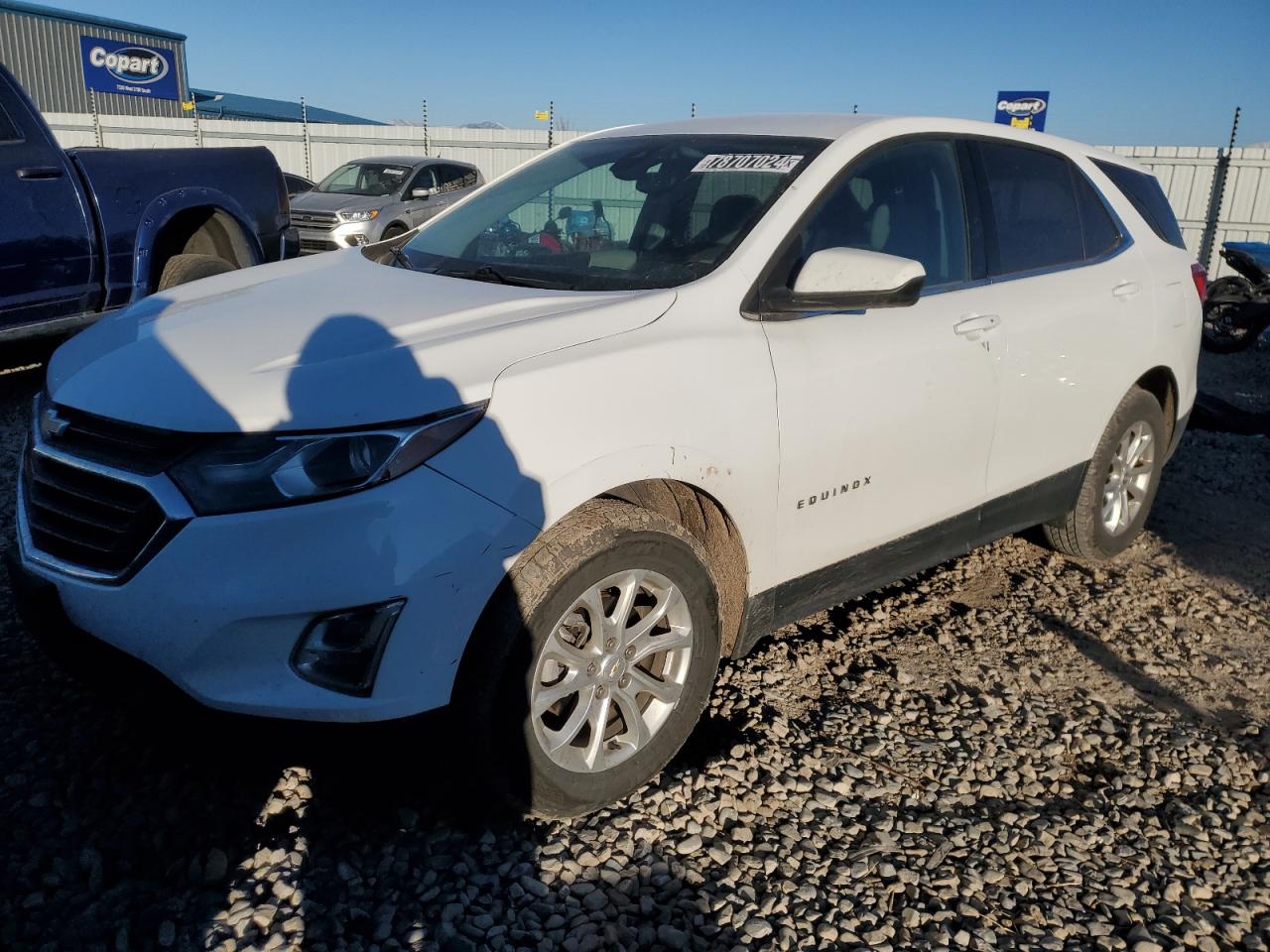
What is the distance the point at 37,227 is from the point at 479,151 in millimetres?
15983

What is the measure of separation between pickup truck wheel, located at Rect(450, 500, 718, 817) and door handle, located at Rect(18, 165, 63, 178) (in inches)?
194

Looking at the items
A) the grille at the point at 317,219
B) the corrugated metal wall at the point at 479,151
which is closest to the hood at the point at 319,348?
the grille at the point at 317,219

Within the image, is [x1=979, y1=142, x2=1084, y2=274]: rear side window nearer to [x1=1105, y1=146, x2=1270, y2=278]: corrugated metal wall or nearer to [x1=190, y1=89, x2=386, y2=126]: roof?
[x1=1105, y1=146, x2=1270, y2=278]: corrugated metal wall

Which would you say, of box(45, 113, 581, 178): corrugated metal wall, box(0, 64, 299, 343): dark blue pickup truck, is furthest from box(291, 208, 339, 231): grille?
box(0, 64, 299, 343): dark blue pickup truck

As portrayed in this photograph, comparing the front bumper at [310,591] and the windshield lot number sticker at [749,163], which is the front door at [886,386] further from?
the front bumper at [310,591]

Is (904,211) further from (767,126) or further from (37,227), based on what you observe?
(37,227)

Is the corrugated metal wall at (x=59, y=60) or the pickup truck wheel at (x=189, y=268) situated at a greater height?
the corrugated metal wall at (x=59, y=60)

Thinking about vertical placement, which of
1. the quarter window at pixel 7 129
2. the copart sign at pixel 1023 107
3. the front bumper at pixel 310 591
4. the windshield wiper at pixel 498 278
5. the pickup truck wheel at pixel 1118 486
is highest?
the copart sign at pixel 1023 107

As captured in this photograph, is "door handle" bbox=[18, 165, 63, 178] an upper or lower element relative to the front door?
upper

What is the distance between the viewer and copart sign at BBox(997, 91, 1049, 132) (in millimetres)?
16328

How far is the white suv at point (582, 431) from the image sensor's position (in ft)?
7.11

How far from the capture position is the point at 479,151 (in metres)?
20.8

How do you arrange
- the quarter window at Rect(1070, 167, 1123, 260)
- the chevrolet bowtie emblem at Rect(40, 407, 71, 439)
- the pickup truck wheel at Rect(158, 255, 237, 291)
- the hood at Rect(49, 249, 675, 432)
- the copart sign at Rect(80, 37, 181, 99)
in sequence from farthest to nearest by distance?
1. the copart sign at Rect(80, 37, 181, 99)
2. the pickup truck wheel at Rect(158, 255, 237, 291)
3. the quarter window at Rect(1070, 167, 1123, 260)
4. the chevrolet bowtie emblem at Rect(40, 407, 71, 439)
5. the hood at Rect(49, 249, 675, 432)

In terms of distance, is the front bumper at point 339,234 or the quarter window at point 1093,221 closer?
the quarter window at point 1093,221
